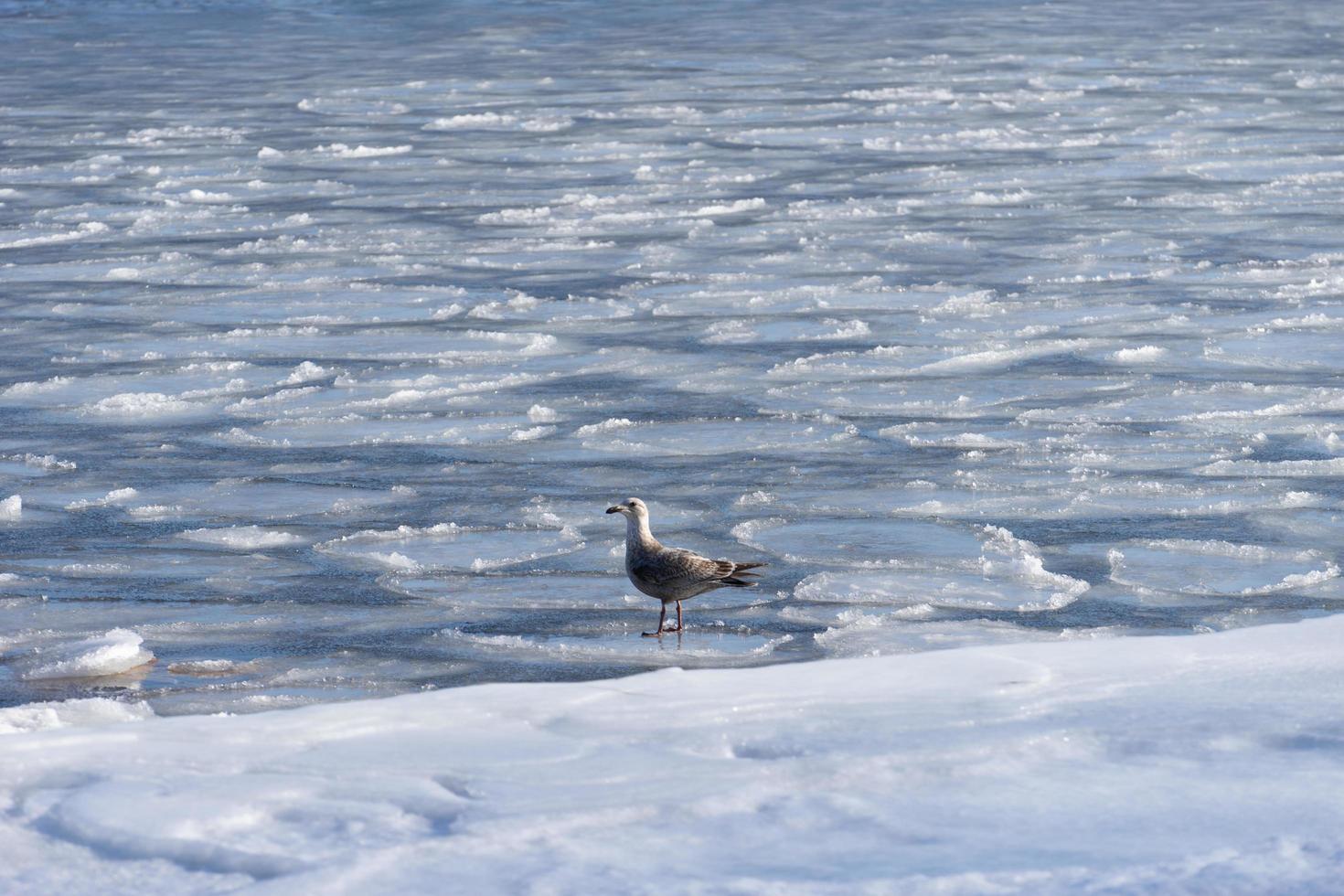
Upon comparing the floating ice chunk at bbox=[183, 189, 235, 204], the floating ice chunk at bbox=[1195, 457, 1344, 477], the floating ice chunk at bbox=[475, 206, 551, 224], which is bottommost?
the floating ice chunk at bbox=[183, 189, 235, 204]

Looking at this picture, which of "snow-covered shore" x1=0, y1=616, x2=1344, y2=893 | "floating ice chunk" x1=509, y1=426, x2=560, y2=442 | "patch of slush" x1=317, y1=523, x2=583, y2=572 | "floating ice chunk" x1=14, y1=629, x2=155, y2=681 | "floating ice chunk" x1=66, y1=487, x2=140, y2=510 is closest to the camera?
"snow-covered shore" x1=0, y1=616, x2=1344, y2=893

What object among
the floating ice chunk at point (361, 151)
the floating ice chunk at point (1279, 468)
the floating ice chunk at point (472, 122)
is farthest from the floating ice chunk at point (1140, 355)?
the floating ice chunk at point (472, 122)

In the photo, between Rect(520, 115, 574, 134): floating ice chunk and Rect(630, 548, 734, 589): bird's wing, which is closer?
Rect(630, 548, 734, 589): bird's wing

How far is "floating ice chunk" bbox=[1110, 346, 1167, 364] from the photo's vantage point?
7.42 metres

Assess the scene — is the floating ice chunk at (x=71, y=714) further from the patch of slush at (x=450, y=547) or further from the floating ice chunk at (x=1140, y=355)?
the floating ice chunk at (x=1140, y=355)

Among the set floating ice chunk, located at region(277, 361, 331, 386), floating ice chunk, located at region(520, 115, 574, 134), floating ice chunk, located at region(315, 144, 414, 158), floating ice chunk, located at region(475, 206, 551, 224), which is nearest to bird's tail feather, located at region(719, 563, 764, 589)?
floating ice chunk, located at region(277, 361, 331, 386)

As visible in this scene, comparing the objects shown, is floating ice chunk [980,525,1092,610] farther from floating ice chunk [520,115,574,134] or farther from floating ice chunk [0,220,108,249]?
floating ice chunk [520,115,574,134]

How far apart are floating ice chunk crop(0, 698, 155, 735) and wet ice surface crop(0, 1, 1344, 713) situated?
10cm

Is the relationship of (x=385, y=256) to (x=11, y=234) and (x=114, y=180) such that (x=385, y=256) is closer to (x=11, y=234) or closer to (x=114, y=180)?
(x=11, y=234)

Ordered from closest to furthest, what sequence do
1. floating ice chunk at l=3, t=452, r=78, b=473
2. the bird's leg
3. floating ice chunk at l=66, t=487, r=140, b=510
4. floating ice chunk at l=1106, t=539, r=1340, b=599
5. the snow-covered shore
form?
the snow-covered shore < the bird's leg < floating ice chunk at l=1106, t=539, r=1340, b=599 < floating ice chunk at l=66, t=487, r=140, b=510 < floating ice chunk at l=3, t=452, r=78, b=473

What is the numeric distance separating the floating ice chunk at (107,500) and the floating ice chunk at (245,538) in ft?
1.26

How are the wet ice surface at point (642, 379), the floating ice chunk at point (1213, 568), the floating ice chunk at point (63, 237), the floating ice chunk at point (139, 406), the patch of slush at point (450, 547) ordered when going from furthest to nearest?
the floating ice chunk at point (63, 237), the floating ice chunk at point (139, 406), the patch of slush at point (450, 547), the floating ice chunk at point (1213, 568), the wet ice surface at point (642, 379)

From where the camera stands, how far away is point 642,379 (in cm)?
730

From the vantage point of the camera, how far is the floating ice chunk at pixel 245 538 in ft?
17.8
